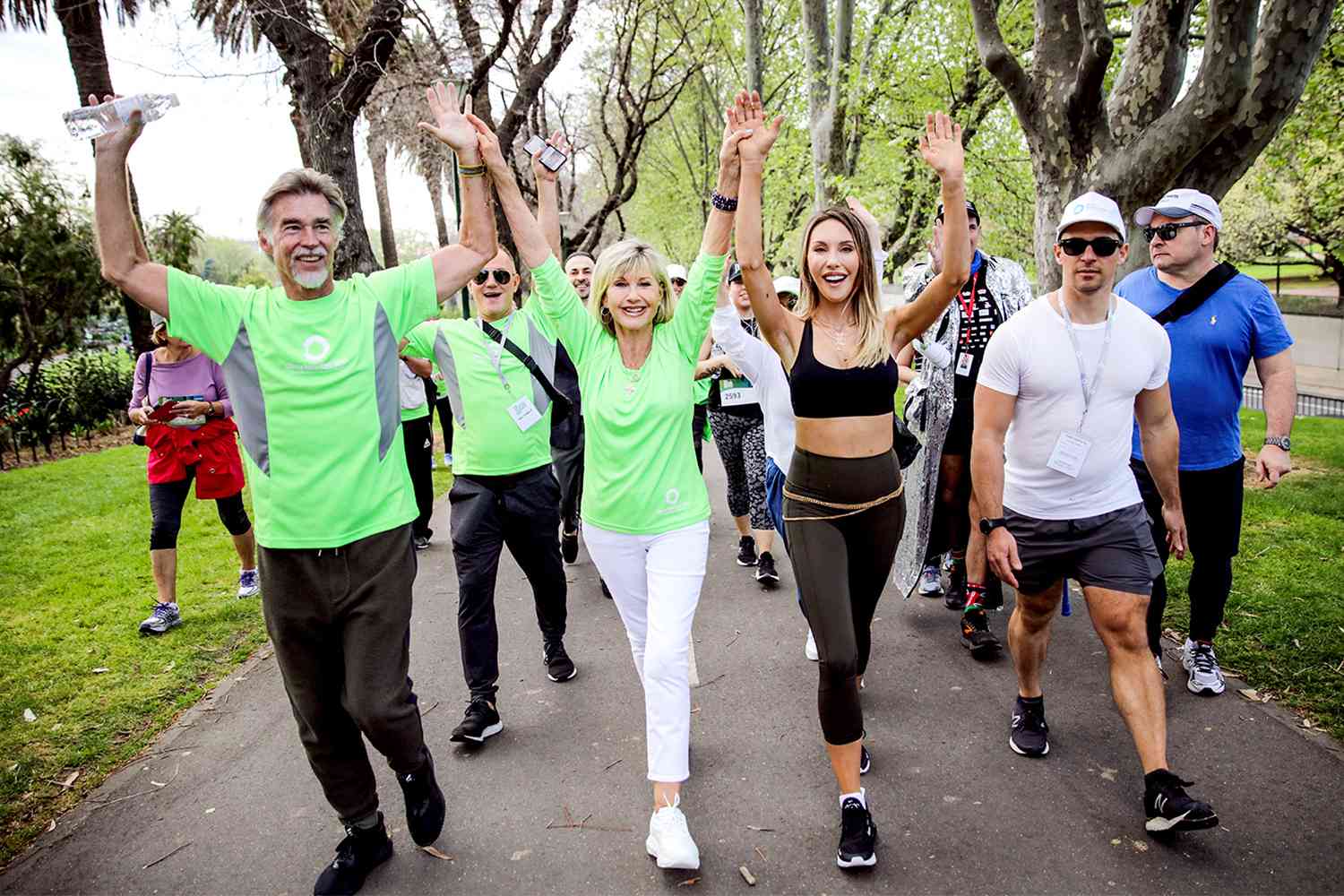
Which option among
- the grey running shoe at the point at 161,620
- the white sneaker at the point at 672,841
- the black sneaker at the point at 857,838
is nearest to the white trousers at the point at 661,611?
the white sneaker at the point at 672,841

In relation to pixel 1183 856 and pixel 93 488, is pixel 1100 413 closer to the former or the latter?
pixel 1183 856

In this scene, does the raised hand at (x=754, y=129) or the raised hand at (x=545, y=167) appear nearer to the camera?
the raised hand at (x=754, y=129)

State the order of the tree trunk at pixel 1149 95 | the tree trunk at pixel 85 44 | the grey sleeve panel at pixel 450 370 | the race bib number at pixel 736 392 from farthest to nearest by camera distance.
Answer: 1. the tree trunk at pixel 85 44
2. the race bib number at pixel 736 392
3. the tree trunk at pixel 1149 95
4. the grey sleeve panel at pixel 450 370

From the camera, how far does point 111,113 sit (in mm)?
2520

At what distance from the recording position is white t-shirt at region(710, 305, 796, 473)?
11.3 feet

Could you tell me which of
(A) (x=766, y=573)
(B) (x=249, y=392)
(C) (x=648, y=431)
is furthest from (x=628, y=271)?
(A) (x=766, y=573)

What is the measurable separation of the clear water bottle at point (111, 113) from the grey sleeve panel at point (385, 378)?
0.87m

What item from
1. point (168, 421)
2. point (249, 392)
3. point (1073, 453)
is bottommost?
point (1073, 453)

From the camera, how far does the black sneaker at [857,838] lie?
2816 millimetres

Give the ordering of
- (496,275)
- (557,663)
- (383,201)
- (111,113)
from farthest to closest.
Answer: (383,201), (557,663), (496,275), (111,113)

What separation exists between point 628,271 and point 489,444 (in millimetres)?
1222

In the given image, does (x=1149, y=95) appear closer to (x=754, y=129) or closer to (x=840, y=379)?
(x=754, y=129)

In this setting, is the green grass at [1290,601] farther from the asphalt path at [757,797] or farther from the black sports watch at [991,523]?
the black sports watch at [991,523]

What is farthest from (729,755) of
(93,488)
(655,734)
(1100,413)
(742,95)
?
(93,488)
